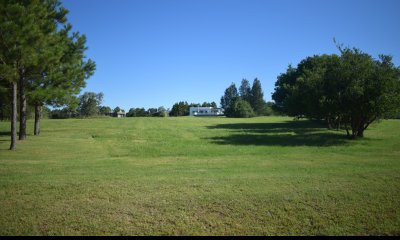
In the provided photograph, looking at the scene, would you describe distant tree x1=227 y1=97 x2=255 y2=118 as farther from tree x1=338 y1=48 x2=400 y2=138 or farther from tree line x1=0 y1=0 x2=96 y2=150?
tree line x1=0 y1=0 x2=96 y2=150

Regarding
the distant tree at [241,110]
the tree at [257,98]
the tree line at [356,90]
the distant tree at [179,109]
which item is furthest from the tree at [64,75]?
the tree at [257,98]

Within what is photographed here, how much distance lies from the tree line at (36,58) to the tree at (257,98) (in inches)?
4716

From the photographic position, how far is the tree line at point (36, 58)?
56.5 ft

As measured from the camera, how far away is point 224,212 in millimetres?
7738

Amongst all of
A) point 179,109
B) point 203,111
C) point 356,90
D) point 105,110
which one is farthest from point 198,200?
point 105,110

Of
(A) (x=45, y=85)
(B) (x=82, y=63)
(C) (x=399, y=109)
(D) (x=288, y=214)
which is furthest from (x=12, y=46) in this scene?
(C) (x=399, y=109)

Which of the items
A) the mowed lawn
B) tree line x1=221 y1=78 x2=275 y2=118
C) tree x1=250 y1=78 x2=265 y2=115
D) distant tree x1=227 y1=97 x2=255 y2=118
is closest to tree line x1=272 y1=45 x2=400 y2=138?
the mowed lawn

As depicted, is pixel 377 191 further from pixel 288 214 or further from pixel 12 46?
pixel 12 46

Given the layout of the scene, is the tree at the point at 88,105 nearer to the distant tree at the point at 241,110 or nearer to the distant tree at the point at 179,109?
the distant tree at the point at 179,109

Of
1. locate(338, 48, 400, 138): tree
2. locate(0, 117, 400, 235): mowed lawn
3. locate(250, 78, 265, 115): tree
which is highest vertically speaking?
locate(250, 78, 265, 115): tree

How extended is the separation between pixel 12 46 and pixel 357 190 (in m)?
19.1

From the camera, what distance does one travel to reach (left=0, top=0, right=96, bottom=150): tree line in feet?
56.5

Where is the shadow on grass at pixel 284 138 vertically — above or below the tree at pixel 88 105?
below

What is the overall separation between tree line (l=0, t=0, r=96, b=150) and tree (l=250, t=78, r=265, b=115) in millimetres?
119783
